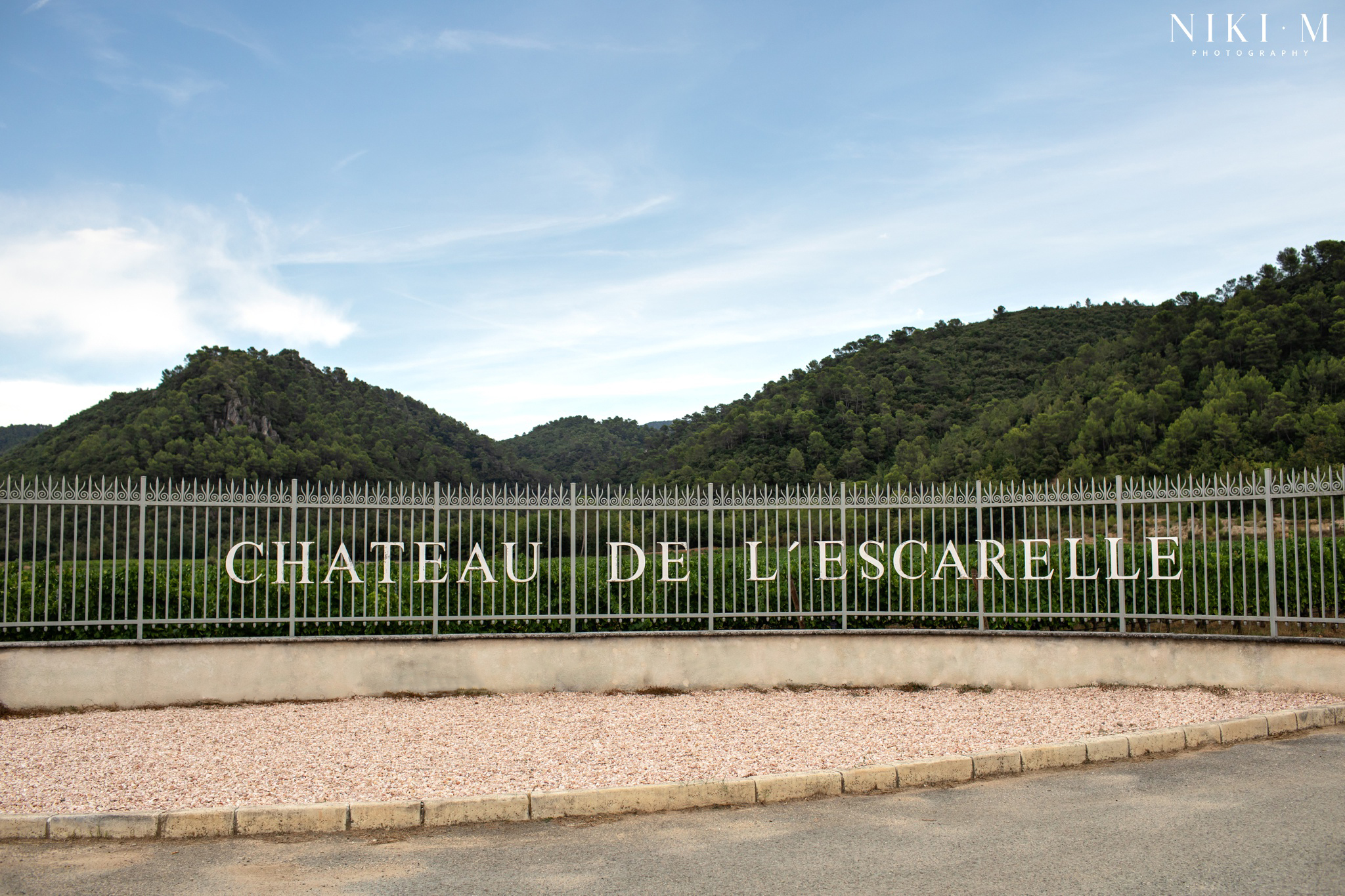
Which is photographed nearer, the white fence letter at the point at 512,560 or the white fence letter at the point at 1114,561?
the white fence letter at the point at 1114,561

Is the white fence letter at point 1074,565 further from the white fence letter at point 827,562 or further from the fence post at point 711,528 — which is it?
the fence post at point 711,528

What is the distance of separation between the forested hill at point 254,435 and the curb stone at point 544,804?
20.8 meters

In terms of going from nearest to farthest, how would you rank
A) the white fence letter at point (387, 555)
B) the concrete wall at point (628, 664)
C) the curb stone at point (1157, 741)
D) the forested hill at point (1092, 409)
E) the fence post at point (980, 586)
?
the curb stone at point (1157, 741), the concrete wall at point (628, 664), the white fence letter at point (387, 555), the fence post at point (980, 586), the forested hill at point (1092, 409)

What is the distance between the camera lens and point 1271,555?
371 inches

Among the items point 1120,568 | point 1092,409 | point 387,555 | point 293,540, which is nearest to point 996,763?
point 1120,568

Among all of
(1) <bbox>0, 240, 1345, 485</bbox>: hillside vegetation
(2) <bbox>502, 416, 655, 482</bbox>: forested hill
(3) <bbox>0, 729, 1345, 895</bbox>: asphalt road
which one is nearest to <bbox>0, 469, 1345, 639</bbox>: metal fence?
(3) <bbox>0, 729, 1345, 895</bbox>: asphalt road

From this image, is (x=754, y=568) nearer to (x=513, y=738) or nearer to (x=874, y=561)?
(x=874, y=561)

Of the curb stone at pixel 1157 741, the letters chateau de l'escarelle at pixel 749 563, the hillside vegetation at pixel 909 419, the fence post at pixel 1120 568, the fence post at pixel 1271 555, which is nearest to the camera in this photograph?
the curb stone at pixel 1157 741

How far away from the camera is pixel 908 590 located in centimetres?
1134

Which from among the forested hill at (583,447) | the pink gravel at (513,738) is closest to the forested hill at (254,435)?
the forested hill at (583,447)

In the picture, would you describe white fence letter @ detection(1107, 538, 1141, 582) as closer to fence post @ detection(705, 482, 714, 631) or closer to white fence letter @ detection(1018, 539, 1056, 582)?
white fence letter @ detection(1018, 539, 1056, 582)

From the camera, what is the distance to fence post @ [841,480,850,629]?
10.4 m

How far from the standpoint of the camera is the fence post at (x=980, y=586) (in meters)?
10.5

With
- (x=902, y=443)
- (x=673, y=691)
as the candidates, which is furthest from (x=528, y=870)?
(x=902, y=443)
